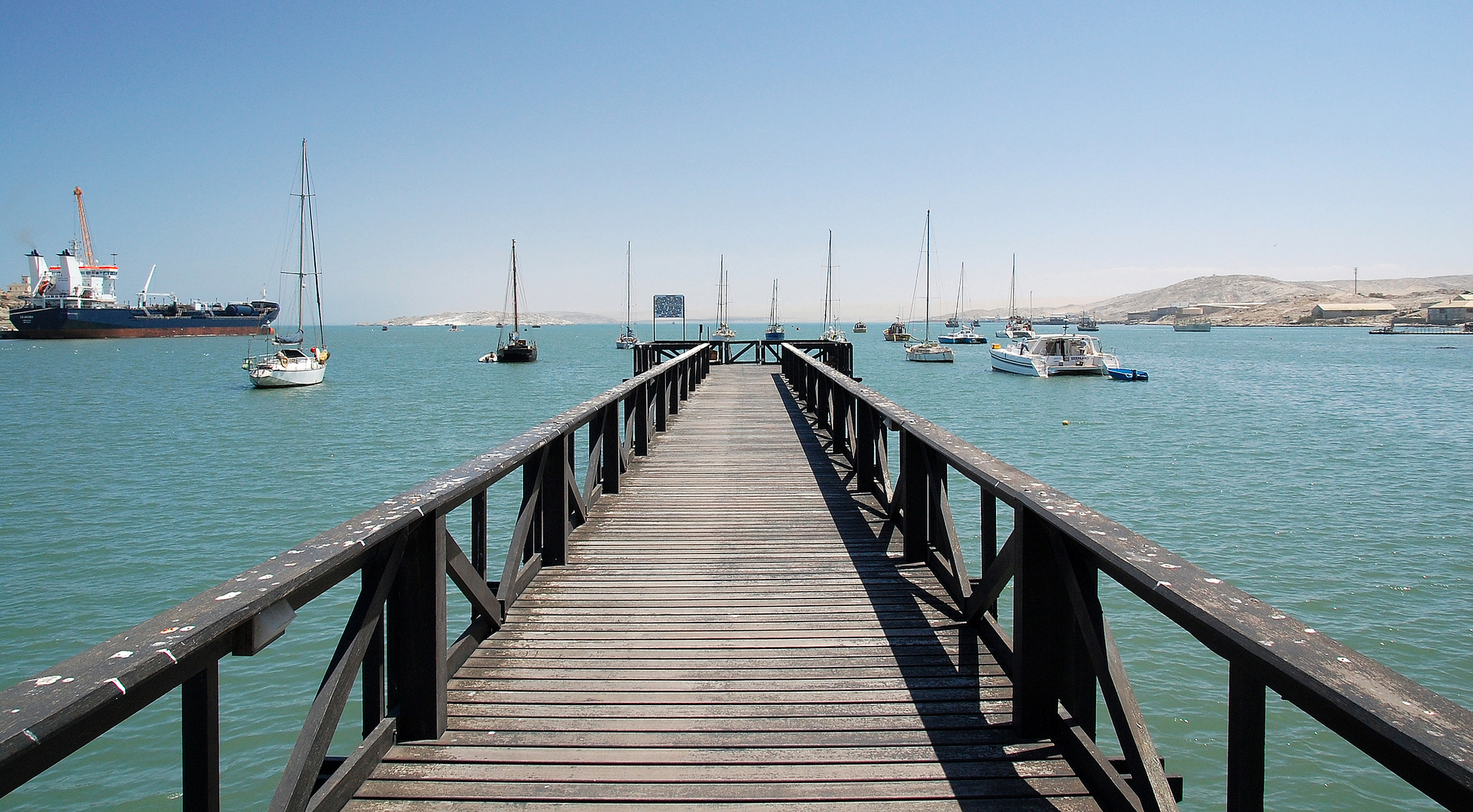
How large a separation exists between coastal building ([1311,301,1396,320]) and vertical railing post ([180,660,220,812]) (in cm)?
19667

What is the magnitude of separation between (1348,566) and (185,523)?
15.1 m

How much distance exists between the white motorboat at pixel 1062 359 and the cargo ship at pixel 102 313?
84.9 meters

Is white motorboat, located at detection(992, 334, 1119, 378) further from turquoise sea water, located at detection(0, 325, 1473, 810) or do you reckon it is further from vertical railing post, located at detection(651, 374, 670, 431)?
vertical railing post, located at detection(651, 374, 670, 431)

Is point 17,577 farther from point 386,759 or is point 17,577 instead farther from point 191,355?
point 191,355

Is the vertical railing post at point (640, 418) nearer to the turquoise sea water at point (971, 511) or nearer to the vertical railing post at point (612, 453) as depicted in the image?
the vertical railing post at point (612, 453)

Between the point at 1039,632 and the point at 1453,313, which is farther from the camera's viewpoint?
the point at 1453,313

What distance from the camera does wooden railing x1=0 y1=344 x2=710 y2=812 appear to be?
130 cm

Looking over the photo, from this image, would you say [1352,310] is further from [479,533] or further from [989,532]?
[479,533]

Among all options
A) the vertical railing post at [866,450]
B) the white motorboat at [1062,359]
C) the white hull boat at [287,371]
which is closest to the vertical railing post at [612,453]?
the vertical railing post at [866,450]

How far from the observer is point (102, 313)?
93312mm

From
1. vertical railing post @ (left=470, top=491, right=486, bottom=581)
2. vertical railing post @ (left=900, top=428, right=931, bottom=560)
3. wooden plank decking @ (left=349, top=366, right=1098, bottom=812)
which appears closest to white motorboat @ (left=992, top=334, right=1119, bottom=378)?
wooden plank decking @ (left=349, top=366, right=1098, bottom=812)

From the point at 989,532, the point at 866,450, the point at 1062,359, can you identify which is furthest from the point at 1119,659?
the point at 1062,359

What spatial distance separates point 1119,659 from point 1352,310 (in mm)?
197553

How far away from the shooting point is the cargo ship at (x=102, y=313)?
9294 centimetres
